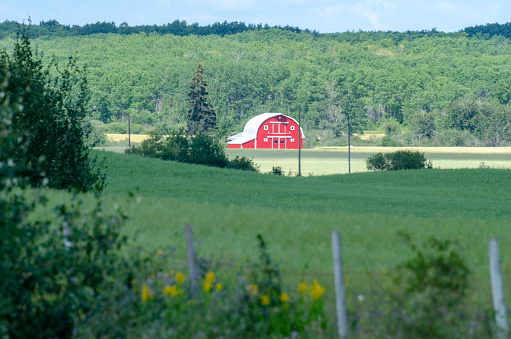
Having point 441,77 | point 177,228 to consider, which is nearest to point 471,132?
point 441,77

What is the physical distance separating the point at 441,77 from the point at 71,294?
16947 cm

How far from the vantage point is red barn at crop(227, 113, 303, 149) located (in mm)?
120062

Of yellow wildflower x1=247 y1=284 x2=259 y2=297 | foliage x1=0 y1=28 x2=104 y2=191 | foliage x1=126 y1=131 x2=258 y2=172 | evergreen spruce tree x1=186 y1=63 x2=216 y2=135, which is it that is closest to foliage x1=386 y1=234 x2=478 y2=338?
yellow wildflower x1=247 y1=284 x2=259 y2=297

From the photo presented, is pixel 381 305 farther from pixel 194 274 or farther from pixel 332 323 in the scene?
pixel 194 274

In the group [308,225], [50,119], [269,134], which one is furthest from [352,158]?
[308,225]

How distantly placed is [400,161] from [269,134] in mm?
61234

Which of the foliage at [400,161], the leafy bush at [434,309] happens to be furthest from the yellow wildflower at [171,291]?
the foliage at [400,161]

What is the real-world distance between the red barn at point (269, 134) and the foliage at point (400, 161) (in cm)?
5587

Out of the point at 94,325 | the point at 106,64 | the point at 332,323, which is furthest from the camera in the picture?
the point at 106,64

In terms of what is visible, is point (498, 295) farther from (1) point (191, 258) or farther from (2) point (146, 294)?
(2) point (146, 294)

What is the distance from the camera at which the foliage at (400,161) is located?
61.7 metres

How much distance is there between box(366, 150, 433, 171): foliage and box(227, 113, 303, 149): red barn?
55.9 m

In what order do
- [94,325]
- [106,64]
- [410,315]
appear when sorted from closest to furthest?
1. [410,315]
2. [94,325]
3. [106,64]

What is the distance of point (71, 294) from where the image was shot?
7727 millimetres
